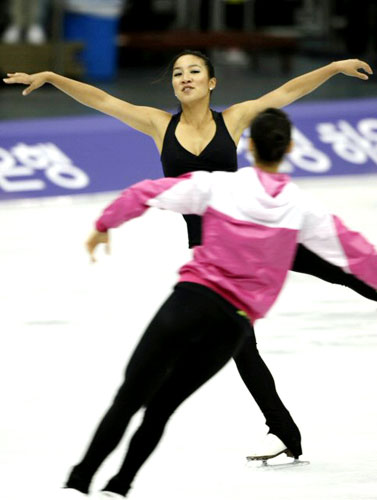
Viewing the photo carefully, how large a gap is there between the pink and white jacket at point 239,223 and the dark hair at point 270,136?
0.29 feet

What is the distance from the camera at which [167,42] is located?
49.5 feet

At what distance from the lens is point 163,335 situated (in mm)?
3631

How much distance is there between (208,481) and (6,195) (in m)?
5.29

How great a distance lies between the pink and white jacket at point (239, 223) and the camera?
369cm

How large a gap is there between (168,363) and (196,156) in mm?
1154

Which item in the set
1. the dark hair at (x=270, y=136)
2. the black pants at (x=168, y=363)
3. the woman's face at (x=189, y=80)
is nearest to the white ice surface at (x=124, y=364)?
the black pants at (x=168, y=363)

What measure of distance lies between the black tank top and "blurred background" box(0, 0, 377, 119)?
791cm

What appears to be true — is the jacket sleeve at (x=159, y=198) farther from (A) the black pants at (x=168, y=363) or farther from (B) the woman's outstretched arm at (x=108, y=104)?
(B) the woman's outstretched arm at (x=108, y=104)

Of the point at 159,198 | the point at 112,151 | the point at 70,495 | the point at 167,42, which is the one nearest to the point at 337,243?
the point at 159,198

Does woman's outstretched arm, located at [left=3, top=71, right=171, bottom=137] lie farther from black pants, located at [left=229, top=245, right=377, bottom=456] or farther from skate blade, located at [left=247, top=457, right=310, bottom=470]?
skate blade, located at [left=247, top=457, right=310, bottom=470]

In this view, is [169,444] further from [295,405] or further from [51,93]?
[51,93]

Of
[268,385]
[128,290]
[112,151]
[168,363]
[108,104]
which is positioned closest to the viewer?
[168,363]

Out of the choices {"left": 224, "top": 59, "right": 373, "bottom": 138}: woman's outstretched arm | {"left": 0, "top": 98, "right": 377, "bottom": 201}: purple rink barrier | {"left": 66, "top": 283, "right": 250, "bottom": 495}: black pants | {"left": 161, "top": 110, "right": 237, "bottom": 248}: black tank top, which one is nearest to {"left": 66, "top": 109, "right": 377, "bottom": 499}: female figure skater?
{"left": 66, "top": 283, "right": 250, "bottom": 495}: black pants

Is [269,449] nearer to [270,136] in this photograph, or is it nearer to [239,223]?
[239,223]
